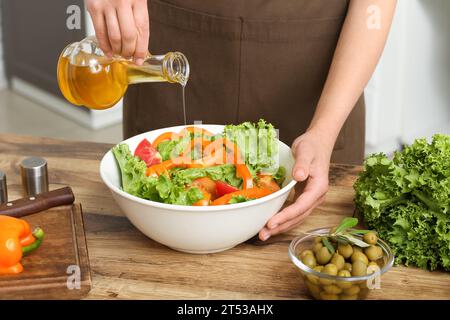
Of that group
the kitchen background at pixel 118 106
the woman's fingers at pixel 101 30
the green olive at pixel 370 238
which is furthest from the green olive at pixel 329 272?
the kitchen background at pixel 118 106

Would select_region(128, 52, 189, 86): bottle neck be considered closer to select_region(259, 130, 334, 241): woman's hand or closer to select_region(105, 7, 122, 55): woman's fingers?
select_region(105, 7, 122, 55): woman's fingers

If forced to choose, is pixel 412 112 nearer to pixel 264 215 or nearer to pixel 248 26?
pixel 248 26

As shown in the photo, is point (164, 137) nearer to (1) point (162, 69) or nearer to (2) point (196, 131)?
(2) point (196, 131)

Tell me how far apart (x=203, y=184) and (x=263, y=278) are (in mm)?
230

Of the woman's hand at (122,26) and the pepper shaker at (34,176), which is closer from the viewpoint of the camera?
the woman's hand at (122,26)

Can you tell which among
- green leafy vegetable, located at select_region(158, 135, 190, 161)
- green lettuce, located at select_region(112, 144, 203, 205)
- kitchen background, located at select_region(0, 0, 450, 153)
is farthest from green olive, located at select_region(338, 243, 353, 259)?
kitchen background, located at select_region(0, 0, 450, 153)

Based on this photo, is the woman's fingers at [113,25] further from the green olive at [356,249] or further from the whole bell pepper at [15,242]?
the green olive at [356,249]

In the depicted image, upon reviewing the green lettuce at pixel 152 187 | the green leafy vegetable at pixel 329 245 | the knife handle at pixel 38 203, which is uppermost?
the green lettuce at pixel 152 187

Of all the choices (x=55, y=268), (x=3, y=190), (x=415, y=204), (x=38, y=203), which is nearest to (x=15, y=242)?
(x=55, y=268)

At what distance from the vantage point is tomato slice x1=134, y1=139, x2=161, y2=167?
1.51 m

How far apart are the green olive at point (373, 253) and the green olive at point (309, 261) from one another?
0.31 feet

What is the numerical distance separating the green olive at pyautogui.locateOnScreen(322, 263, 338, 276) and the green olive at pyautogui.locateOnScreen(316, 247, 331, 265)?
0.02 meters

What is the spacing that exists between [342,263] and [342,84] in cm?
58

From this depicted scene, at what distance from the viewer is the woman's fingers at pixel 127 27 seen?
4.63 feet
